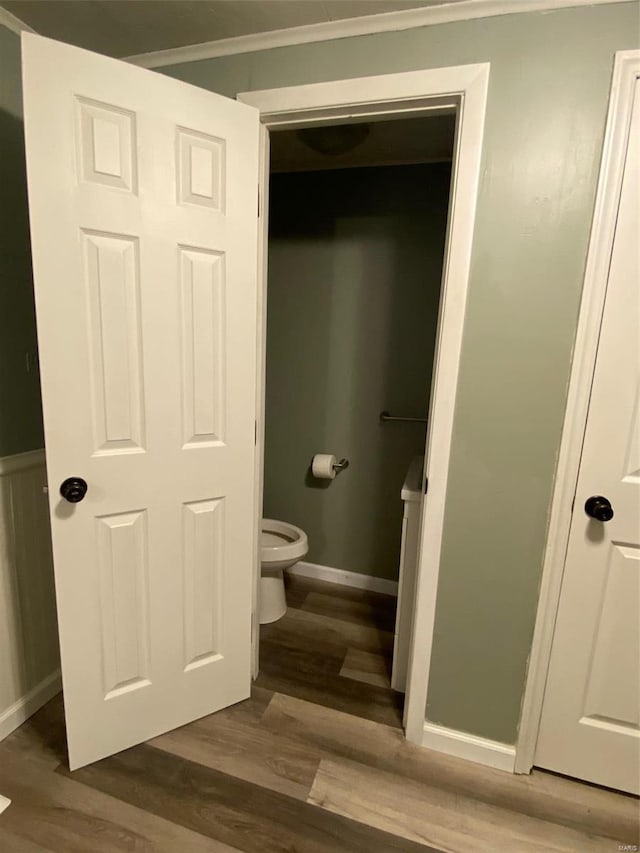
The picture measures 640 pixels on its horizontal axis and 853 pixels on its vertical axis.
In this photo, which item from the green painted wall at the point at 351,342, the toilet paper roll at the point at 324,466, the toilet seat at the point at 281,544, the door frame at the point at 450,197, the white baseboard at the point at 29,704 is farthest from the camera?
the toilet paper roll at the point at 324,466

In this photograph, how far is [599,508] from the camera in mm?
1259

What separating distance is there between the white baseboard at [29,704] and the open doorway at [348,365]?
2.85ft

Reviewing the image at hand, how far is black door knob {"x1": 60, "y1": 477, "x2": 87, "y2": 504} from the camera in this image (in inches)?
47.8

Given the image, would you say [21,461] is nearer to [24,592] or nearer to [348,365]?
[24,592]

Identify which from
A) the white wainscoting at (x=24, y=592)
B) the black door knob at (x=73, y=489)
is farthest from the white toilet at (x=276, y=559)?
the black door knob at (x=73, y=489)

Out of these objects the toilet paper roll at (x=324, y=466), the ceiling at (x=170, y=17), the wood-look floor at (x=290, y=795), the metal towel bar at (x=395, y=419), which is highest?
the ceiling at (x=170, y=17)

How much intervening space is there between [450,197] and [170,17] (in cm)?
102

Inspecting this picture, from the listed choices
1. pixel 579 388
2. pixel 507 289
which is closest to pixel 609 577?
pixel 579 388

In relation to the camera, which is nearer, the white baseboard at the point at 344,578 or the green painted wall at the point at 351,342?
the green painted wall at the point at 351,342

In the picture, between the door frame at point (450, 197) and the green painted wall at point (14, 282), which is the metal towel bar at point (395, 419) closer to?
the door frame at point (450, 197)

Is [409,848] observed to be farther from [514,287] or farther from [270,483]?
[270,483]

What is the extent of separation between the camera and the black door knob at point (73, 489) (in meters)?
1.21

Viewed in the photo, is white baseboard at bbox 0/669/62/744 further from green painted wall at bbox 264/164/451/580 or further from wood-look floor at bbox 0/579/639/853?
green painted wall at bbox 264/164/451/580

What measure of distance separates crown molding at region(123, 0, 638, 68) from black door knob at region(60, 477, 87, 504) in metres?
1.44
